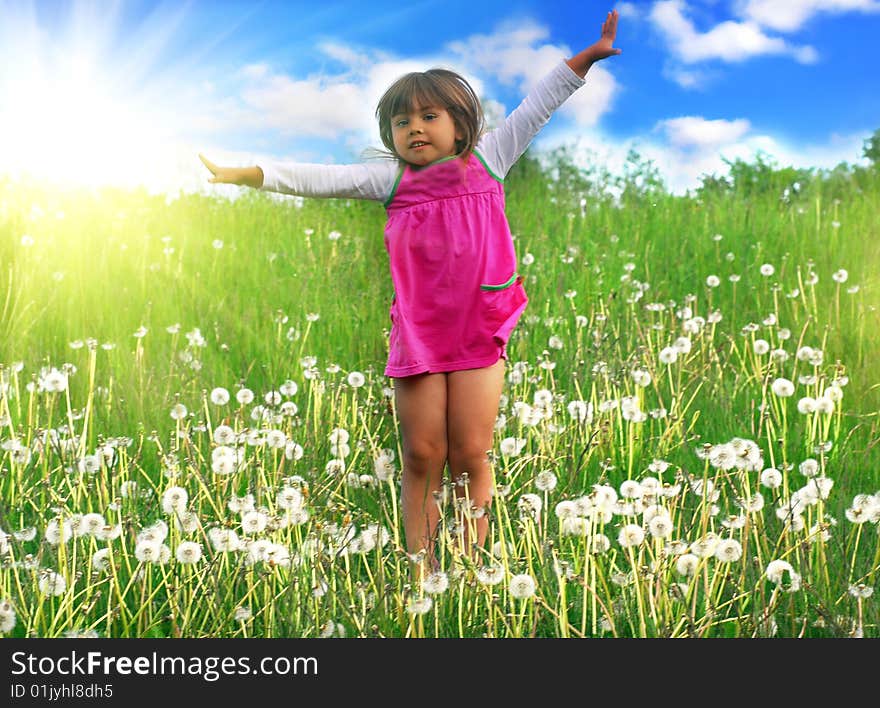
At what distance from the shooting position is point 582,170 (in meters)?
7.92

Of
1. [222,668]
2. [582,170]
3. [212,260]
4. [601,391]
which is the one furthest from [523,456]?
[582,170]

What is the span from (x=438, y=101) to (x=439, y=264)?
54 centimetres

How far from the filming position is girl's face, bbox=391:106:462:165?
3322 mm

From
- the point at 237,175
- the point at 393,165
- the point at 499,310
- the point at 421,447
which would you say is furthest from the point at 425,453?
the point at 237,175

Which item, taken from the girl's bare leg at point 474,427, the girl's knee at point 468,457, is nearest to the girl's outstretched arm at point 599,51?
the girl's bare leg at point 474,427

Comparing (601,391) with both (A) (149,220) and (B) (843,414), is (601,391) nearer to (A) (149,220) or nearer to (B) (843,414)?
(B) (843,414)

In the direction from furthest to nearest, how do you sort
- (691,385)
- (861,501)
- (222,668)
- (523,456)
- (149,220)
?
1. (149,220)
2. (691,385)
3. (523,456)
4. (861,501)
5. (222,668)

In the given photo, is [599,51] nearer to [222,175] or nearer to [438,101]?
→ [438,101]

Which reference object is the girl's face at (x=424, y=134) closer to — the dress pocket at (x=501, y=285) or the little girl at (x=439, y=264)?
the little girl at (x=439, y=264)

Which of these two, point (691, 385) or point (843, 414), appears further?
point (691, 385)

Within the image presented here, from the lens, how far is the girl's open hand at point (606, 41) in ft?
11.3

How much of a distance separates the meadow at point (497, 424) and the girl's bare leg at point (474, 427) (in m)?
0.12

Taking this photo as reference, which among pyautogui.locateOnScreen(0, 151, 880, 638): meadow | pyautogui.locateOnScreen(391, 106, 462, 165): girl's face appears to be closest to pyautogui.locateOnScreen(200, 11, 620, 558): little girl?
pyautogui.locateOnScreen(391, 106, 462, 165): girl's face

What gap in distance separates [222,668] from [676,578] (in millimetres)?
1320
